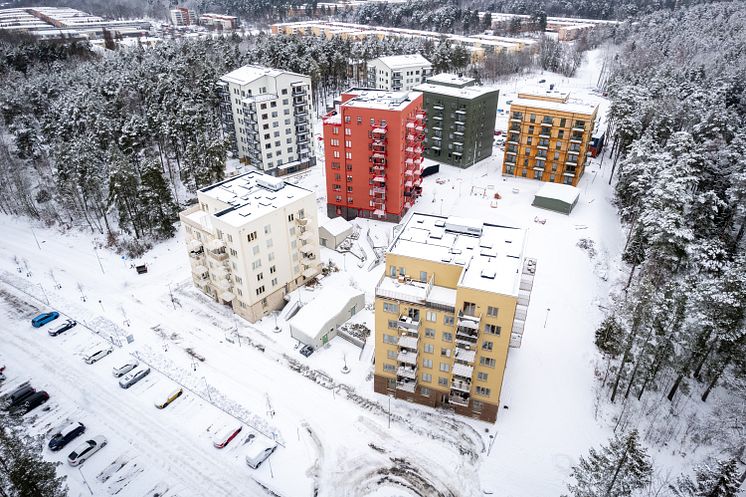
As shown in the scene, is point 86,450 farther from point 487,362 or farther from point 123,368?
point 487,362

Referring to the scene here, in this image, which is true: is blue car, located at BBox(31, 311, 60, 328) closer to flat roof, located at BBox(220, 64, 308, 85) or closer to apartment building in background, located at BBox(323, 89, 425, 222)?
apartment building in background, located at BBox(323, 89, 425, 222)

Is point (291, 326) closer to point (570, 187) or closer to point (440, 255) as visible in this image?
point (440, 255)

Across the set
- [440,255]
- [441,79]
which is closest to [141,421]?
[440,255]

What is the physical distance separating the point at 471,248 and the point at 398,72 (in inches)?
3434

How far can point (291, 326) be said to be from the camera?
51.6 meters

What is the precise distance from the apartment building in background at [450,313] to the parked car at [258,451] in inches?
443

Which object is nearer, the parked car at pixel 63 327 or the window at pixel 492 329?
the window at pixel 492 329

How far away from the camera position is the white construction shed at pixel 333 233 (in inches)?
2694

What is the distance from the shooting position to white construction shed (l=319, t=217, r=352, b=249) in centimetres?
6844

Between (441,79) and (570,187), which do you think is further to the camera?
(441,79)

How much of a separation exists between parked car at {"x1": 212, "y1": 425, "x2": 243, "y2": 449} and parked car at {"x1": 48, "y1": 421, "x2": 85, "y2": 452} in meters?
12.6

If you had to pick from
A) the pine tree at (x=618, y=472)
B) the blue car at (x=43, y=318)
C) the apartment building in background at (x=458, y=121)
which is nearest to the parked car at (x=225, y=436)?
the pine tree at (x=618, y=472)

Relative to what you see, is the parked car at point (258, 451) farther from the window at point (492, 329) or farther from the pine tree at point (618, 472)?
the pine tree at point (618, 472)

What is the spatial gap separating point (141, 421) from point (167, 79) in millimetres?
76885
